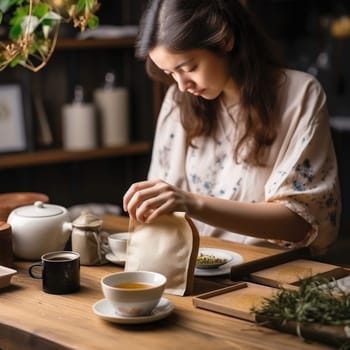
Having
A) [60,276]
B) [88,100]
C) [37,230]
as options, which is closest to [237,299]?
[60,276]

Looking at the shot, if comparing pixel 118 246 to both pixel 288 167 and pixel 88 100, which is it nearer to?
pixel 288 167

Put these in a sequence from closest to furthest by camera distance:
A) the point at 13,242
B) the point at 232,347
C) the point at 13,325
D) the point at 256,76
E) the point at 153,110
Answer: the point at 232,347 → the point at 13,325 → the point at 13,242 → the point at 256,76 → the point at 153,110

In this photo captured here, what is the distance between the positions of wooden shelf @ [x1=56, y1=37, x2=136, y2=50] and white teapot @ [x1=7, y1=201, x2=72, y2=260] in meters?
1.57

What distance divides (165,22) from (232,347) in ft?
3.20

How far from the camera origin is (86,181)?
3941mm

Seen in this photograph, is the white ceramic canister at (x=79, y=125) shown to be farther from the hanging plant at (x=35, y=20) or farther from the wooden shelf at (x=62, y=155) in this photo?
the hanging plant at (x=35, y=20)

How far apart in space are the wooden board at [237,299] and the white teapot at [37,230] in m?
0.49

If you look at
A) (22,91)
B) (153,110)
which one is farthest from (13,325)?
(153,110)

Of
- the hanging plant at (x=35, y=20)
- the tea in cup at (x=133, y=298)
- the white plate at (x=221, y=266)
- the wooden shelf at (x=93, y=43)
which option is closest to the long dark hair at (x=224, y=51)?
the hanging plant at (x=35, y=20)

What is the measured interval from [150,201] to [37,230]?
0.35 m

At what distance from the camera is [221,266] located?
1937 mm

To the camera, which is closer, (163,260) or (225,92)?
(163,260)

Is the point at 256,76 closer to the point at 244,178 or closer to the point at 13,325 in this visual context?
the point at 244,178

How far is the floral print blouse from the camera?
2207 mm
